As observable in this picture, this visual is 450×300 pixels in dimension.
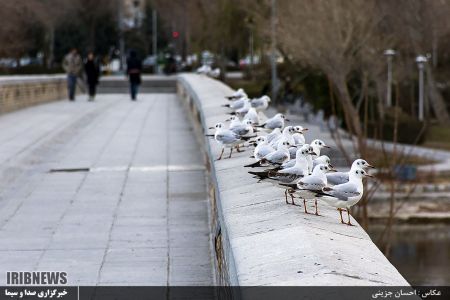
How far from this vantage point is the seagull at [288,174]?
27.4 feet

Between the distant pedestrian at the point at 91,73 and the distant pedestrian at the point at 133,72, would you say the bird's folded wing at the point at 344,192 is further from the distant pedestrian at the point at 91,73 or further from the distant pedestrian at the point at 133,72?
the distant pedestrian at the point at 91,73

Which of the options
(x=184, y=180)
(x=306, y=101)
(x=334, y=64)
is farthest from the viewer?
(x=306, y=101)

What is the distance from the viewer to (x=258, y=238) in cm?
696

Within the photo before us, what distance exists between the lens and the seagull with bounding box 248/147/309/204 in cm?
834

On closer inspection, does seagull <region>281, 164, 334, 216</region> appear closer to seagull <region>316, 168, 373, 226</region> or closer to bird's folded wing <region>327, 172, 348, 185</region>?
seagull <region>316, 168, 373, 226</region>

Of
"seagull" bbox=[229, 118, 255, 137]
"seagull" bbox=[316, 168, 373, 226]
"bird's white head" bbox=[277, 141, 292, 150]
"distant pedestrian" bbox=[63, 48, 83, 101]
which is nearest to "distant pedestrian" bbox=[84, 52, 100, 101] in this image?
"distant pedestrian" bbox=[63, 48, 83, 101]

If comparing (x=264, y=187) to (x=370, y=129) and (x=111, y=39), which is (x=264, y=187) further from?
(x=111, y=39)

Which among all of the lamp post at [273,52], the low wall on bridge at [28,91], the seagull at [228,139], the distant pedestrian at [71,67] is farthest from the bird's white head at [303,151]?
the lamp post at [273,52]

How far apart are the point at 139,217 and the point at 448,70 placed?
5752cm

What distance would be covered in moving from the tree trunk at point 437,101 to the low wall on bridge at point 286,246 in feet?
171

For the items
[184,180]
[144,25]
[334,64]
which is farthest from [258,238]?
[144,25]

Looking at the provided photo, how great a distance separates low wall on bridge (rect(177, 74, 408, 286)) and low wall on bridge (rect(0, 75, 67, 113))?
1987 centimetres

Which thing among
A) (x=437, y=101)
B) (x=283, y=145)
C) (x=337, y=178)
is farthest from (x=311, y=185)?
(x=437, y=101)

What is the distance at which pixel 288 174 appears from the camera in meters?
8.37
